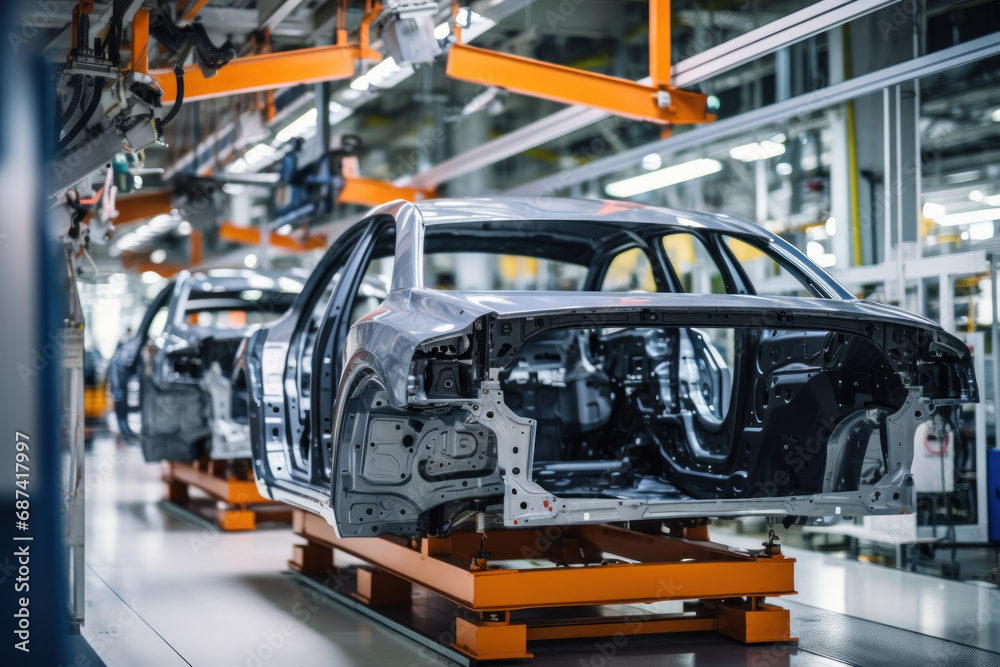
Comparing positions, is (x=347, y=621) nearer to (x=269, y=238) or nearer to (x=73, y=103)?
(x=73, y=103)

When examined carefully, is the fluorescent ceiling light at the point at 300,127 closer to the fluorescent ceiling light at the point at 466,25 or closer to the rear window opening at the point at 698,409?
the fluorescent ceiling light at the point at 466,25

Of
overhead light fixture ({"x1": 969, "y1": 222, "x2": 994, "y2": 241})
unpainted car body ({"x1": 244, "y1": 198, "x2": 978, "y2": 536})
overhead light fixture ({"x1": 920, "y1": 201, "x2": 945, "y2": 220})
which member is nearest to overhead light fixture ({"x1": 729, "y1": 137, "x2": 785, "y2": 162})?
overhead light fixture ({"x1": 920, "y1": 201, "x2": 945, "y2": 220})

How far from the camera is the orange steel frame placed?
21.8 feet

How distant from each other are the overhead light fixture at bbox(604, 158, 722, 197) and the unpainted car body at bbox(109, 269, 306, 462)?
3.95m

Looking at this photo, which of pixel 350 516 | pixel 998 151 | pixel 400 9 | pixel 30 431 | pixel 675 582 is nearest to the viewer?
pixel 30 431

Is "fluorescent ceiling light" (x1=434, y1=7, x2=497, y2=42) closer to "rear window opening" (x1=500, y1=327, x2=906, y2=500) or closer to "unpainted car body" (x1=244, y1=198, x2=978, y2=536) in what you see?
"unpainted car body" (x1=244, y1=198, x2=978, y2=536)

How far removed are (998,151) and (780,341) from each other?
3270 mm

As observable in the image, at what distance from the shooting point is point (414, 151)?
16.2 m

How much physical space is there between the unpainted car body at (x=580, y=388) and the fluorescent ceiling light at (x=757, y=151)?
4604 mm

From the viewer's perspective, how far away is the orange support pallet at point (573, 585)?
13.0 ft

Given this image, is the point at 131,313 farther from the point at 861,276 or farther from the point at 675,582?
the point at 675,582

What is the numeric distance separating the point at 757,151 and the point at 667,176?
1.11 m

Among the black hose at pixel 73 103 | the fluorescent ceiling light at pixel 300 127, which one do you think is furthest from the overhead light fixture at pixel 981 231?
the fluorescent ceiling light at pixel 300 127

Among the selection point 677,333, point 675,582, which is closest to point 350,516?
point 675,582
